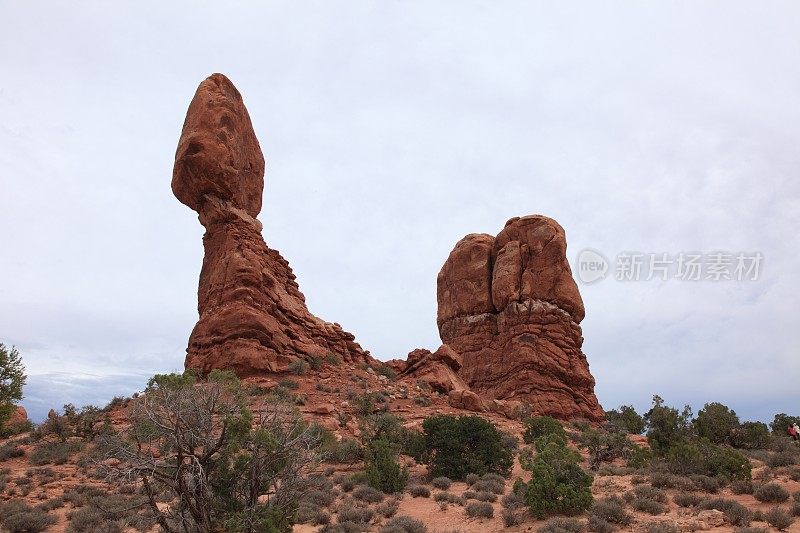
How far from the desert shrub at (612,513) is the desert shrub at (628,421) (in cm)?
1951

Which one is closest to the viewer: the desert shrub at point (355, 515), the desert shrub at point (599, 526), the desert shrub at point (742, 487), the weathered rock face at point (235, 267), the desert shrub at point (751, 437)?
the desert shrub at point (599, 526)

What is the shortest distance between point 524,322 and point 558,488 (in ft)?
89.7

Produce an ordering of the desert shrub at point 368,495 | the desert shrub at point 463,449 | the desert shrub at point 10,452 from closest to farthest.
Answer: the desert shrub at point 368,495
the desert shrub at point 463,449
the desert shrub at point 10,452

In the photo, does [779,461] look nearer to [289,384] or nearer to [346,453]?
[346,453]

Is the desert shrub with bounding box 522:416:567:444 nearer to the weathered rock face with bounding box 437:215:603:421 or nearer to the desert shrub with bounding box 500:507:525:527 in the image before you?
the weathered rock face with bounding box 437:215:603:421

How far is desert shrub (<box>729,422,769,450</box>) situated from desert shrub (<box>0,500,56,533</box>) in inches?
1059

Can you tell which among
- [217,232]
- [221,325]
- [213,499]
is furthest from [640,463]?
[217,232]

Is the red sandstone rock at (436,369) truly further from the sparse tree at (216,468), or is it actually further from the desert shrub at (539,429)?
the sparse tree at (216,468)

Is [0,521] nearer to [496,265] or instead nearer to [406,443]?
[406,443]

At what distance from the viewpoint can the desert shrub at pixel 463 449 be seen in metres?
17.3

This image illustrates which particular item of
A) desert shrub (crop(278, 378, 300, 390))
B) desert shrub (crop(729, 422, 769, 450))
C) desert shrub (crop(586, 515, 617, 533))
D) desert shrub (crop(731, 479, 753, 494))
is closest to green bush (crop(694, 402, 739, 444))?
desert shrub (crop(729, 422, 769, 450))

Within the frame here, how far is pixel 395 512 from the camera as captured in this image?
1258cm

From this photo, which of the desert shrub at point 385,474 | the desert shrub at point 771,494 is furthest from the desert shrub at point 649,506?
the desert shrub at point 385,474

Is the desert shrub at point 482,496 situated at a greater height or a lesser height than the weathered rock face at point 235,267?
lesser
